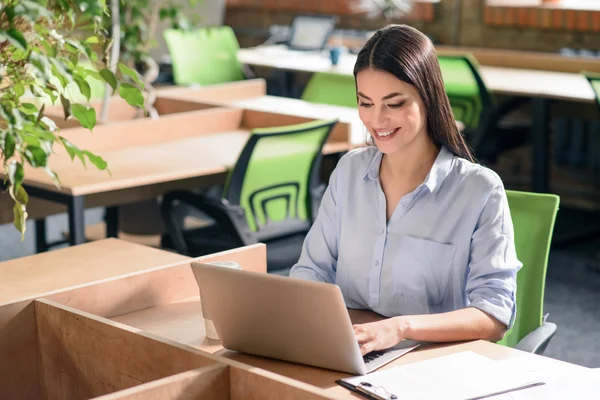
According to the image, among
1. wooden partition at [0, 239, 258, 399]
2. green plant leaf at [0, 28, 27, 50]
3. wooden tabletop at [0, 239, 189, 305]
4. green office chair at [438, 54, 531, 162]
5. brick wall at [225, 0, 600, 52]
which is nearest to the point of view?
green plant leaf at [0, 28, 27, 50]

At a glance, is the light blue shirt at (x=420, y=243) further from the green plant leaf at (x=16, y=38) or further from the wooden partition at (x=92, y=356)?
the green plant leaf at (x=16, y=38)

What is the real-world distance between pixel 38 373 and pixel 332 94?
300cm

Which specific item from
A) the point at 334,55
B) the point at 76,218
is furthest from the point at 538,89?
the point at 76,218

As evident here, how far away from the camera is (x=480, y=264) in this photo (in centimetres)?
201

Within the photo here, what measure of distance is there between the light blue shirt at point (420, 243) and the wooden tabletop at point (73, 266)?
1.18ft

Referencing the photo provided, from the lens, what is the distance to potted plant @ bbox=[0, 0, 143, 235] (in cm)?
143

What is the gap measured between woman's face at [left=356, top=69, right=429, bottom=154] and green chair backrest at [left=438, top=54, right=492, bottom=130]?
9.65 ft

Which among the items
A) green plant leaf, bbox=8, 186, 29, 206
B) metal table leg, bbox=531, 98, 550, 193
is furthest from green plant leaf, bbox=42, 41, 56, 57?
metal table leg, bbox=531, 98, 550, 193

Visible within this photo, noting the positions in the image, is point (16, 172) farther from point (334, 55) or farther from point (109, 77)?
point (334, 55)

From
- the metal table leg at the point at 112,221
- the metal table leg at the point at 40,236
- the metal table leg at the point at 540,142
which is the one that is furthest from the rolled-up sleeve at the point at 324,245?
the metal table leg at the point at 540,142

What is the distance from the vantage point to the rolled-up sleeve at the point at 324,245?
87.9 inches

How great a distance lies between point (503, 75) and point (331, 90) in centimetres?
132

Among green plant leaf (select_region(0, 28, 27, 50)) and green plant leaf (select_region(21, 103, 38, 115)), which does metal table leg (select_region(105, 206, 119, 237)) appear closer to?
green plant leaf (select_region(21, 103, 38, 115))

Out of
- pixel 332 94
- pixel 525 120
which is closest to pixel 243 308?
pixel 332 94
